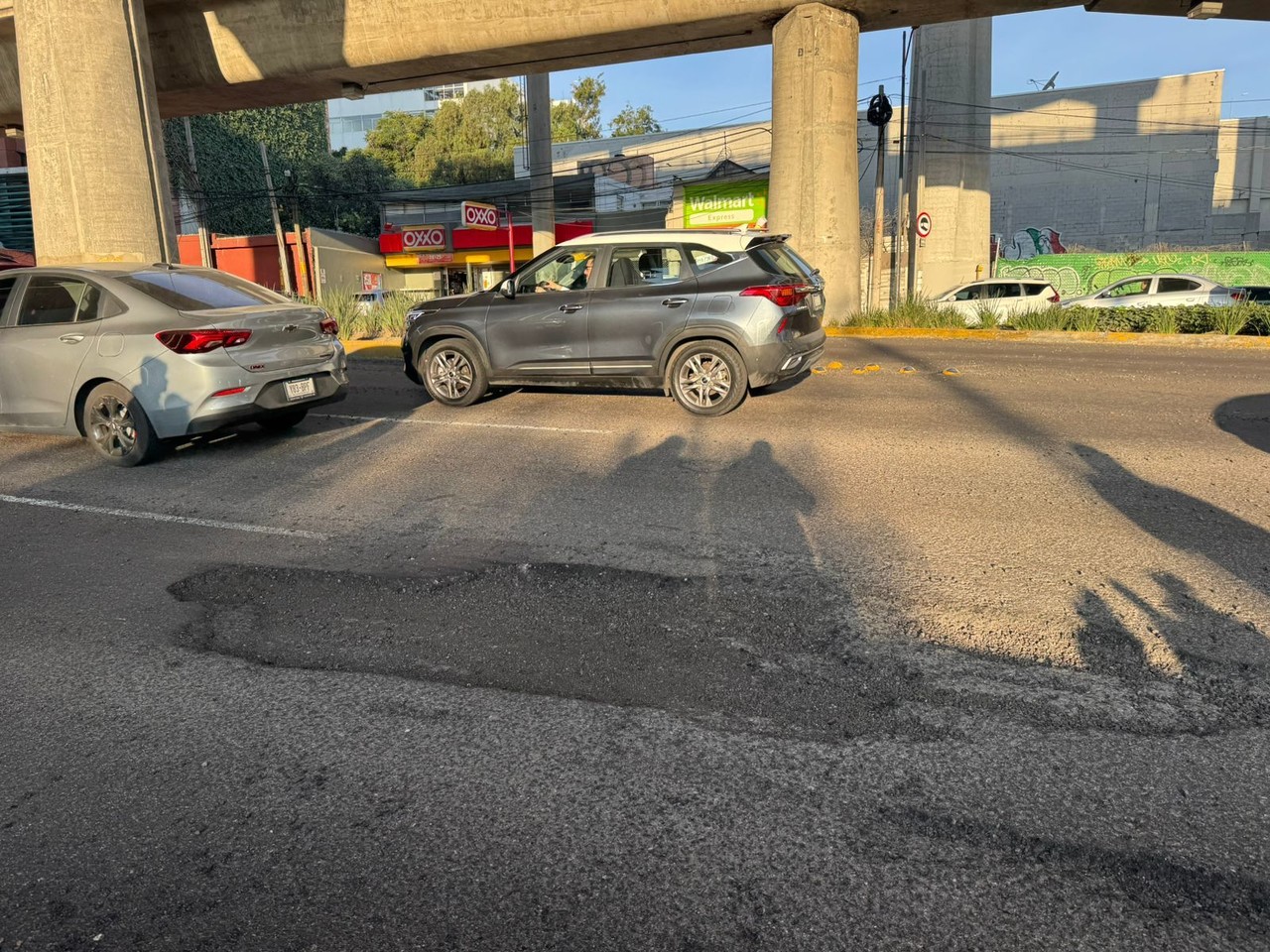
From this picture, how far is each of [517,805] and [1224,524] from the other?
185 inches

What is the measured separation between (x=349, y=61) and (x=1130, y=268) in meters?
27.4

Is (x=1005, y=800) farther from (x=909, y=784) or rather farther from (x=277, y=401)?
(x=277, y=401)

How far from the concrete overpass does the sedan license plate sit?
942 cm

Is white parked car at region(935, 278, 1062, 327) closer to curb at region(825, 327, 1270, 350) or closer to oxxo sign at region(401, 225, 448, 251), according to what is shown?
curb at region(825, 327, 1270, 350)

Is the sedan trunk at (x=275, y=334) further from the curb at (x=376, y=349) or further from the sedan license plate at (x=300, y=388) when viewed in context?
the curb at (x=376, y=349)

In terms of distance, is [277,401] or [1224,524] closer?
[1224,524]

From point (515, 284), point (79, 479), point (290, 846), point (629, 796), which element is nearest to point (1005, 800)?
point (629, 796)

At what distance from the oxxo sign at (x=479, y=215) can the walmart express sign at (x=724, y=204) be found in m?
9.12

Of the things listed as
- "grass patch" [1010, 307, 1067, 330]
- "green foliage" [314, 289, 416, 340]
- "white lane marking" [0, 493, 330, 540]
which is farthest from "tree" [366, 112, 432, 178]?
"white lane marking" [0, 493, 330, 540]

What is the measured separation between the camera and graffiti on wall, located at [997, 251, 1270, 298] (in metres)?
31.8

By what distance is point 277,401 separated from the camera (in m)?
7.73

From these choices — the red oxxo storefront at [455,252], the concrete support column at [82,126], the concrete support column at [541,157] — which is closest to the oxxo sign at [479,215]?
the concrete support column at [541,157]

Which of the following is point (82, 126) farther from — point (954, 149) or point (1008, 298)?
point (954, 149)

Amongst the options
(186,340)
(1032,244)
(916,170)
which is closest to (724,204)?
(916,170)
